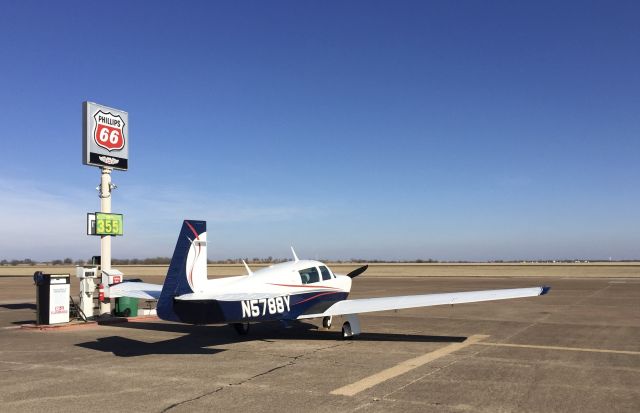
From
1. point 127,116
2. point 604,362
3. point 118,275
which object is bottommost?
point 604,362

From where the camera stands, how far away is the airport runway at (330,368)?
7.86 m

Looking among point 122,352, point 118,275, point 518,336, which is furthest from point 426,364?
point 118,275

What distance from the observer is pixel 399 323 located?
18.1 metres

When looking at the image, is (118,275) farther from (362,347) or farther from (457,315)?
(457,315)

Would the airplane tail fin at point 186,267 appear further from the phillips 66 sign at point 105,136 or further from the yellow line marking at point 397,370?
the phillips 66 sign at point 105,136

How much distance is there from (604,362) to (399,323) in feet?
26.1

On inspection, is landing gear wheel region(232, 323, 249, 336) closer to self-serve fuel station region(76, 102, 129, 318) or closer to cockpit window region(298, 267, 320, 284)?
cockpit window region(298, 267, 320, 284)

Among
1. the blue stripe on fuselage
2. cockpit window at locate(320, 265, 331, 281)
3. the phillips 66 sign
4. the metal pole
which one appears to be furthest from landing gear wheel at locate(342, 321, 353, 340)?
the phillips 66 sign

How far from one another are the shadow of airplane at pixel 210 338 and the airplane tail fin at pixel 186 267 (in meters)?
1.82

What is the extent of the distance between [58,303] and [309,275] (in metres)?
9.08

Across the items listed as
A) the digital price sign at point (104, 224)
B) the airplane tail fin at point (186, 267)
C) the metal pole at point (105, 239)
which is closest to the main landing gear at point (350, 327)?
the airplane tail fin at point (186, 267)

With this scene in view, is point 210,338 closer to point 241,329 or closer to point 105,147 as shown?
point 241,329

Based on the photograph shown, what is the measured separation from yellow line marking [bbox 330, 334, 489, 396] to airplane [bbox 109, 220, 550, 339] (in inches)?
53.7

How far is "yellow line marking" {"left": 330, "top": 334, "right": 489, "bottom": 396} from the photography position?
28.2 ft
